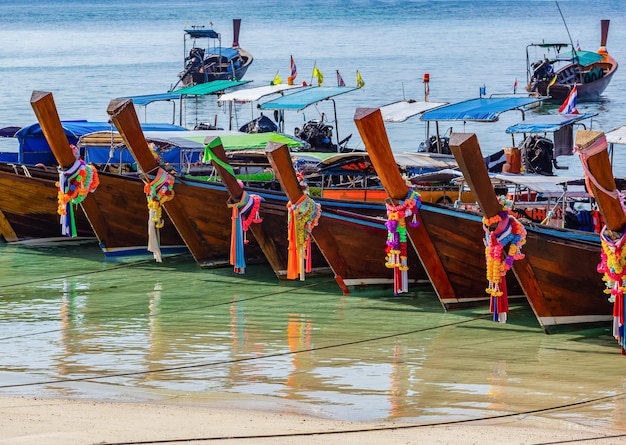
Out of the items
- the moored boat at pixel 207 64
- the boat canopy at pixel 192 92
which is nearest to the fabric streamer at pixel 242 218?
the boat canopy at pixel 192 92

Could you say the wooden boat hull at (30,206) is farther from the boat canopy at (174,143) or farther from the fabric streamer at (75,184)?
the fabric streamer at (75,184)

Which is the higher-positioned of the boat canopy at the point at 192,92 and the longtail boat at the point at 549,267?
the boat canopy at the point at 192,92

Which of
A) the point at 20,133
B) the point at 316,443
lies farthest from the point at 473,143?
the point at 20,133

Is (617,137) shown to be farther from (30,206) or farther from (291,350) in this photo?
(30,206)

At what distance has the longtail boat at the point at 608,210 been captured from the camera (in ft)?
34.6

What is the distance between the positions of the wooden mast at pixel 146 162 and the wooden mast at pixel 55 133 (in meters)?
0.88

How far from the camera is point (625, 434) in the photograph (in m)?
8.81

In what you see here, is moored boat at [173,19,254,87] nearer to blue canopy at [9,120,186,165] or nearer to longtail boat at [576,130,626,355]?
blue canopy at [9,120,186,165]

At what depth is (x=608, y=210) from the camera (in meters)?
10.9

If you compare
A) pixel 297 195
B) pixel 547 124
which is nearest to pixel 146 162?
pixel 297 195

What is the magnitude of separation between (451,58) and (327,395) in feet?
215

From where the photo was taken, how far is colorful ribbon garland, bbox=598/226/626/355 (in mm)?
11008

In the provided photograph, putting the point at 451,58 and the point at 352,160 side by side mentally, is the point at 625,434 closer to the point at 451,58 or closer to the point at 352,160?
the point at 352,160

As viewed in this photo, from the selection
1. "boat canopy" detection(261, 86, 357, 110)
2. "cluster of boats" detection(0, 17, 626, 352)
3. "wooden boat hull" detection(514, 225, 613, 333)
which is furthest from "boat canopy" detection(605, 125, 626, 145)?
"boat canopy" detection(261, 86, 357, 110)
